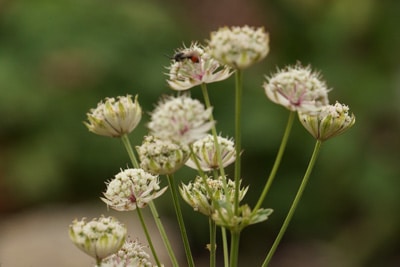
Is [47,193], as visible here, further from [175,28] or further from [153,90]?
[175,28]

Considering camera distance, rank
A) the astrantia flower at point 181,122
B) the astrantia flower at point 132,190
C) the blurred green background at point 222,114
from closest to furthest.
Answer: the astrantia flower at point 181,122 → the astrantia flower at point 132,190 → the blurred green background at point 222,114

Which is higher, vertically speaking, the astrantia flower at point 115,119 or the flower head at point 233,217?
the astrantia flower at point 115,119

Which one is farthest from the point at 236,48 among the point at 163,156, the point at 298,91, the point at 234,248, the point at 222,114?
the point at 222,114

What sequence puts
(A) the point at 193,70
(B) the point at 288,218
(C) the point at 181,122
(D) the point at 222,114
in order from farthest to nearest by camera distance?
1. (D) the point at 222,114
2. (A) the point at 193,70
3. (B) the point at 288,218
4. (C) the point at 181,122

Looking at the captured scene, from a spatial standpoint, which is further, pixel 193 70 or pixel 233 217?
pixel 193 70

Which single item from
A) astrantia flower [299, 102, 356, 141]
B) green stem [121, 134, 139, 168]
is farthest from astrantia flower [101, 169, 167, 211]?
astrantia flower [299, 102, 356, 141]

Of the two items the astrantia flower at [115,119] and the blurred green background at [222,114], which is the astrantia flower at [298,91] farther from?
the blurred green background at [222,114]

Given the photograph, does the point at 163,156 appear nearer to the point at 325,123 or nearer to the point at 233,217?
the point at 233,217

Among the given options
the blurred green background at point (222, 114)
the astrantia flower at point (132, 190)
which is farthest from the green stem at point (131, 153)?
the blurred green background at point (222, 114)
